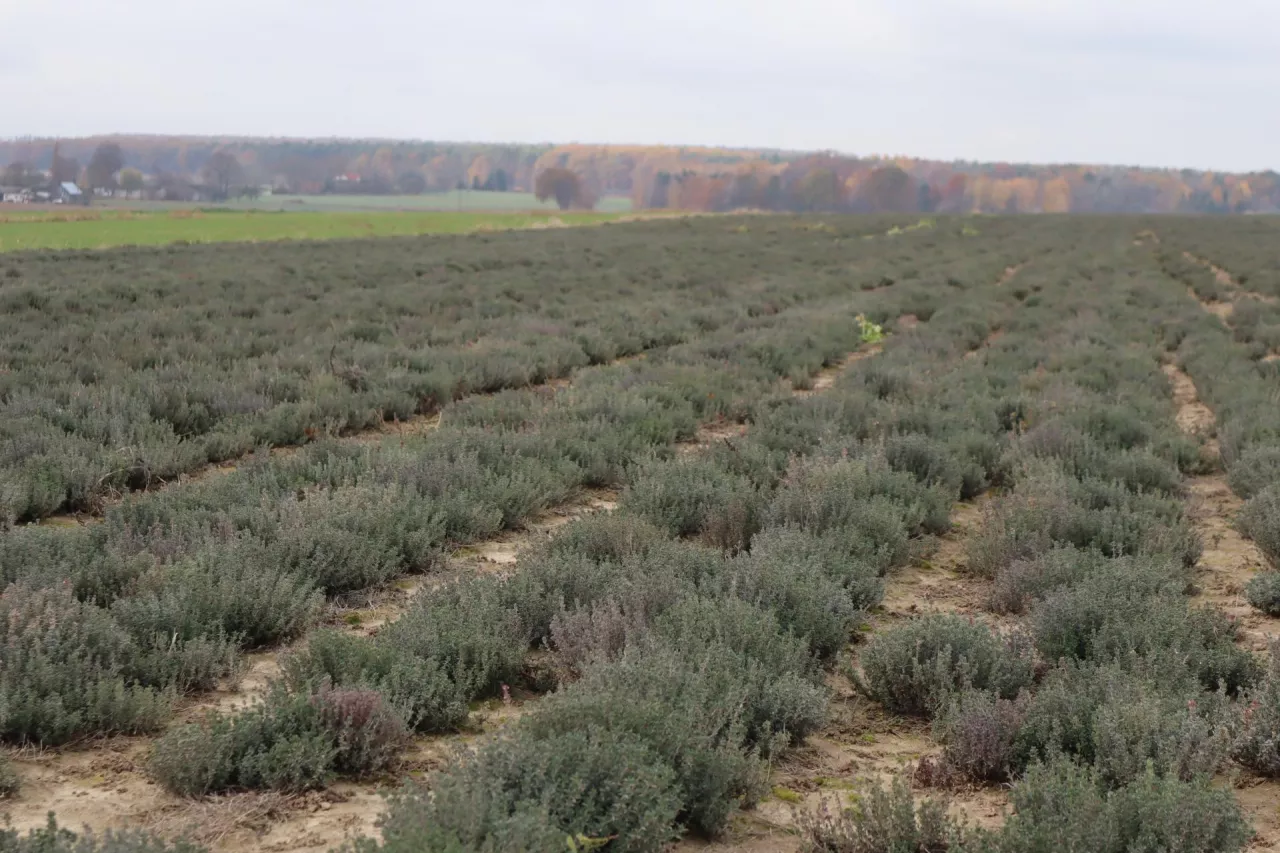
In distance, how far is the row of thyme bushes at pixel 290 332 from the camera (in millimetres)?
7535

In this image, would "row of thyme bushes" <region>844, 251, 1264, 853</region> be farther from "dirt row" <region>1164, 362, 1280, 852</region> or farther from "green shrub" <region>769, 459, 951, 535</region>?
"green shrub" <region>769, 459, 951, 535</region>

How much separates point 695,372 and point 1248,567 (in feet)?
19.5

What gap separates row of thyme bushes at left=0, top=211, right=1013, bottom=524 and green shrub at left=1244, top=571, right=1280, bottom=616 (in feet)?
21.6

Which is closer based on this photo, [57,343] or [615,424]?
[615,424]

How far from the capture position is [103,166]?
88875 millimetres

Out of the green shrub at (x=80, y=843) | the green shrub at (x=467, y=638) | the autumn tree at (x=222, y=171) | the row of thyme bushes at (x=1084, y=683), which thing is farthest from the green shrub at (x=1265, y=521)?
the autumn tree at (x=222, y=171)

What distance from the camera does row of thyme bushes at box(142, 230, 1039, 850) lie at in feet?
9.10

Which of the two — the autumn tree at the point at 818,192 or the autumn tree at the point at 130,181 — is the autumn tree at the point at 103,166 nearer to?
the autumn tree at the point at 130,181

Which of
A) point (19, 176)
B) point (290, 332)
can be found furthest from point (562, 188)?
point (290, 332)

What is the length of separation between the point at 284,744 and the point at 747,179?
417 ft

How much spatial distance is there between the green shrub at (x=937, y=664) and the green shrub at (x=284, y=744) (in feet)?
6.24

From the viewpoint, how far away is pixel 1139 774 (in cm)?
289

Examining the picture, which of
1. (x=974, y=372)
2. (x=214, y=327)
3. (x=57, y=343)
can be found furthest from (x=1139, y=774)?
(x=214, y=327)

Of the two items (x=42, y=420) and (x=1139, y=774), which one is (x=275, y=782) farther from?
(x=42, y=420)
